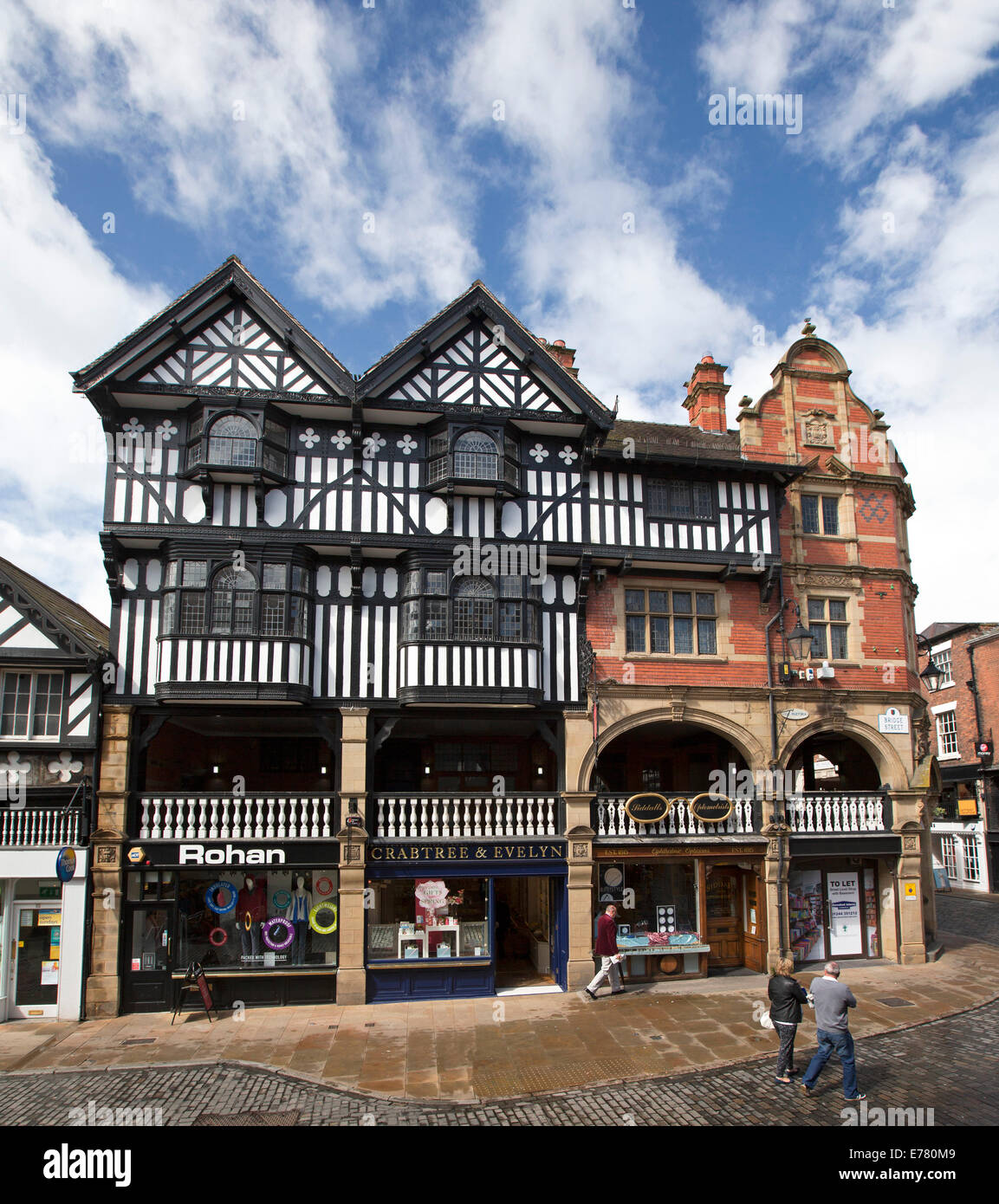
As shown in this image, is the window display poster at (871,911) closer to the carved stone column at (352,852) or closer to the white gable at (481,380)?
the carved stone column at (352,852)

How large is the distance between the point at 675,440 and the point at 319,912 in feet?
45.3

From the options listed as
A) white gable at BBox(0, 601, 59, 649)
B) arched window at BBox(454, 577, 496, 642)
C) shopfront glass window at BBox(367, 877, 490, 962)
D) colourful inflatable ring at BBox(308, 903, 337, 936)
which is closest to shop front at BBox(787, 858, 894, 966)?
shopfront glass window at BBox(367, 877, 490, 962)

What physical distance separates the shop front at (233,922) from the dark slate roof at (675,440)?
36.3ft

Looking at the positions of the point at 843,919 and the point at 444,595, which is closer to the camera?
the point at 444,595

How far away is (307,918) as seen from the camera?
15211 millimetres

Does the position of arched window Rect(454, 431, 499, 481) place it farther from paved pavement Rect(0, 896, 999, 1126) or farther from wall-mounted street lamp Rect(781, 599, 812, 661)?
paved pavement Rect(0, 896, 999, 1126)

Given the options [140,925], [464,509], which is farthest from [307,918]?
[464,509]

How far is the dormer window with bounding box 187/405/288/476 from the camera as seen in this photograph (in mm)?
15445

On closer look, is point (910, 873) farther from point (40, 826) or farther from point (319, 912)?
point (40, 826)

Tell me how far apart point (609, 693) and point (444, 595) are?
4.12 meters

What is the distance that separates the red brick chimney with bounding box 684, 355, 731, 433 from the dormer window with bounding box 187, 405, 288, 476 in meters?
11.3

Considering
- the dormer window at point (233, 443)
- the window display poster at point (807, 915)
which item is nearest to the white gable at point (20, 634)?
the dormer window at point (233, 443)

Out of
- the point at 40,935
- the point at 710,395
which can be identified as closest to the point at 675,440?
the point at 710,395

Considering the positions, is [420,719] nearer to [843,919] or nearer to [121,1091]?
[121,1091]
